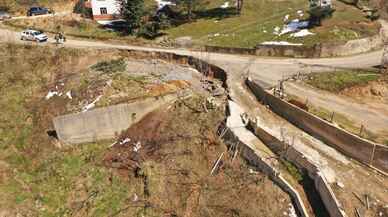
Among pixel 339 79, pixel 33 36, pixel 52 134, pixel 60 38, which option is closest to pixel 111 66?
pixel 52 134

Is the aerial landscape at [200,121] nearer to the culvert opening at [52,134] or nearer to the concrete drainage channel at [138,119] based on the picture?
the concrete drainage channel at [138,119]

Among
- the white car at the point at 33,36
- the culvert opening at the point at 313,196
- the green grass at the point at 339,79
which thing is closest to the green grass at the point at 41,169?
the white car at the point at 33,36

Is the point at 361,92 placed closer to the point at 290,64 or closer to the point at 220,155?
the point at 290,64

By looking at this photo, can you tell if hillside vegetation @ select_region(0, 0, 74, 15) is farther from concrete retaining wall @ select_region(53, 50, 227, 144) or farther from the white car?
concrete retaining wall @ select_region(53, 50, 227, 144)

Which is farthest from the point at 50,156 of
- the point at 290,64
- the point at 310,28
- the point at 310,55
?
the point at 310,28

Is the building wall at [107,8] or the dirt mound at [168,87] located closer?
the dirt mound at [168,87]

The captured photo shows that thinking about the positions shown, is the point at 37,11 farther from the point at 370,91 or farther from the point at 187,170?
the point at 370,91

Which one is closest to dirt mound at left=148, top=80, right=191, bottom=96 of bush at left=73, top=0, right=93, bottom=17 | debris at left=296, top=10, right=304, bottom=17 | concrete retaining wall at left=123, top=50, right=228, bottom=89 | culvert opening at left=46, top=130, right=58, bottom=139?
concrete retaining wall at left=123, top=50, right=228, bottom=89
